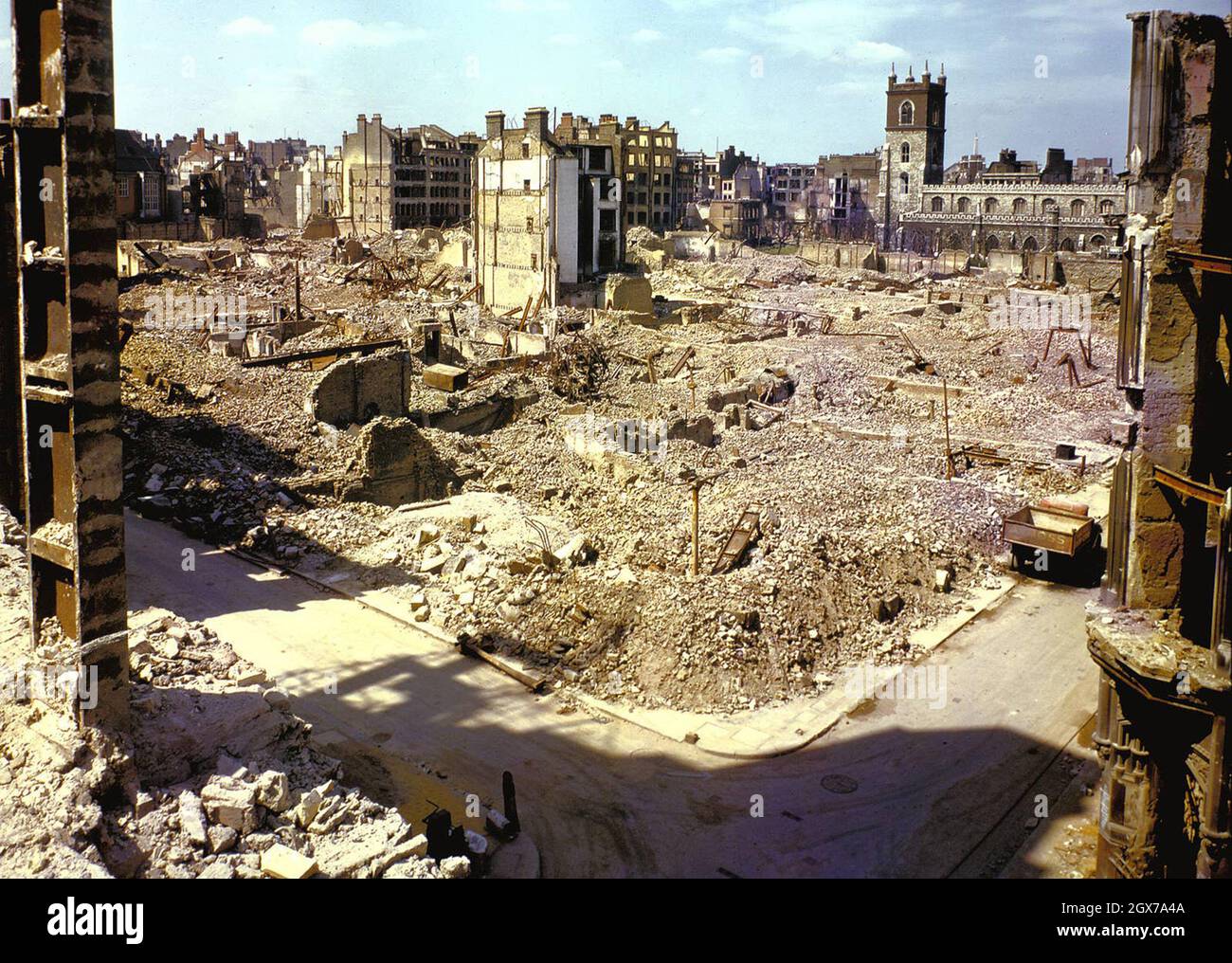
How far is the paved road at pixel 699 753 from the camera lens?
11164 mm

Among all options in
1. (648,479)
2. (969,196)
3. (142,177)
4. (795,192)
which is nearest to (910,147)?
(969,196)

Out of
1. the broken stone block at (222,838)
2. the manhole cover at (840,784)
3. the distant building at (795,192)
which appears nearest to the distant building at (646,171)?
the distant building at (795,192)

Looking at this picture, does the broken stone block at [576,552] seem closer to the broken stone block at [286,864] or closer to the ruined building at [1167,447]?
the ruined building at [1167,447]

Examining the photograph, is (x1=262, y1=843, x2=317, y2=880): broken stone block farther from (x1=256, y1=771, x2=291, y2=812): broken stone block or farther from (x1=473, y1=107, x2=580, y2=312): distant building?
(x1=473, y1=107, x2=580, y2=312): distant building

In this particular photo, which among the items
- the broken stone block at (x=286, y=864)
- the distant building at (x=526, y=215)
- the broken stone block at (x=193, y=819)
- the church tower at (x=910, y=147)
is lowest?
the broken stone block at (x=286, y=864)

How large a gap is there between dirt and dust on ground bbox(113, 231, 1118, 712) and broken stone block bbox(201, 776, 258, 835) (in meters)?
6.62

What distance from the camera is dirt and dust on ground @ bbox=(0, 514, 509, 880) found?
7.59 meters

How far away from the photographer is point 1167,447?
905 cm

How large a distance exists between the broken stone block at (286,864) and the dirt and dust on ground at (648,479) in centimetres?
682

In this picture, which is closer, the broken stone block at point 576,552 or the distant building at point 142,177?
the broken stone block at point 576,552

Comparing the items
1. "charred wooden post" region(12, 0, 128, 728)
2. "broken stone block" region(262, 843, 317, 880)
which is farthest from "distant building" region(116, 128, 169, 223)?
"broken stone block" region(262, 843, 317, 880)

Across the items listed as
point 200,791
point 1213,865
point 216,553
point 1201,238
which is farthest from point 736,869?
point 216,553

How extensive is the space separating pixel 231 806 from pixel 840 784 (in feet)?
23.5

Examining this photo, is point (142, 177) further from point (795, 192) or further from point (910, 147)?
point (795, 192)
